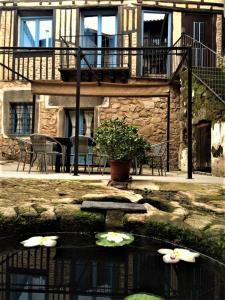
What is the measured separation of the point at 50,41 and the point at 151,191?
377 inches

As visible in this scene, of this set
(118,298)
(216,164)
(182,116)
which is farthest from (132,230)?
(182,116)

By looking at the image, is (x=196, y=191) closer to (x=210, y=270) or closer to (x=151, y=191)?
(x=151, y=191)

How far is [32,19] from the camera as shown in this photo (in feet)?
41.2

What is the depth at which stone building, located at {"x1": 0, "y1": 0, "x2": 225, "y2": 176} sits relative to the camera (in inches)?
443

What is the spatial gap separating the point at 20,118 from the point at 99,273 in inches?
404

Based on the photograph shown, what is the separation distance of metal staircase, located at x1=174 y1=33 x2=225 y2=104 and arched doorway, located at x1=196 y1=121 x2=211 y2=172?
2.95ft

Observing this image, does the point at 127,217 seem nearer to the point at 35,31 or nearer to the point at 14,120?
the point at 14,120

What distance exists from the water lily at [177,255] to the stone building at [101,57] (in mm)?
8070

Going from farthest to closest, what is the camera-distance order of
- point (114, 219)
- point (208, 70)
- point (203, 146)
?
point (208, 70)
point (203, 146)
point (114, 219)

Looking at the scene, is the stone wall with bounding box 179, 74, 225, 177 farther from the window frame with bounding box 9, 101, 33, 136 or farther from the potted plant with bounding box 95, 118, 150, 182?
the window frame with bounding box 9, 101, 33, 136

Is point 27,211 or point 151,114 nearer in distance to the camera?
point 27,211

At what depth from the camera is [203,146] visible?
867cm

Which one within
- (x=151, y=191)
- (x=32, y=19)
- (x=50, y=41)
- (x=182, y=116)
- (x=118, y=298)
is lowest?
(x=118, y=298)

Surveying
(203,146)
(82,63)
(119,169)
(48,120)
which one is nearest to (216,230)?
(119,169)
